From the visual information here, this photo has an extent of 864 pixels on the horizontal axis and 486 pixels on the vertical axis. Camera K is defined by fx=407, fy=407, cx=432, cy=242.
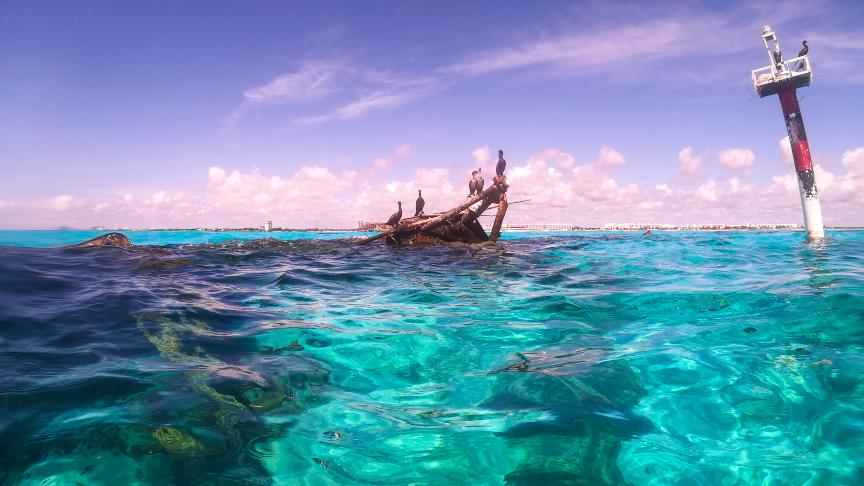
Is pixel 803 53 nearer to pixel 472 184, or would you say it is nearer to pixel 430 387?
pixel 472 184

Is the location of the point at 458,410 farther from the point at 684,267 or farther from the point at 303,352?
the point at 684,267

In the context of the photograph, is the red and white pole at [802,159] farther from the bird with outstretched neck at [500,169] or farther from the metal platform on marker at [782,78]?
the bird with outstretched neck at [500,169]

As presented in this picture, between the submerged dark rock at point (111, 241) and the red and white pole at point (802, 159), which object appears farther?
the red and white pole at point (802, 159)

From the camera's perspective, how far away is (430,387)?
3.83 meters

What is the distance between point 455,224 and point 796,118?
65.7 ft

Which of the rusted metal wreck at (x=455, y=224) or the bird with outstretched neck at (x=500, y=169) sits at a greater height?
the bird with outstretched neck at (x=500, y=169)

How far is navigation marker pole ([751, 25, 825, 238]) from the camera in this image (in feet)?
72.7

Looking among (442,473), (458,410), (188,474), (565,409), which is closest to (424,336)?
(458,410)

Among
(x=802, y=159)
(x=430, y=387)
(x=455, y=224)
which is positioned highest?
(x=802, y=159)

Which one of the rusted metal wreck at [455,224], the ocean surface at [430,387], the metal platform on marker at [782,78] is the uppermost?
the metal platform on marker at [782,78]

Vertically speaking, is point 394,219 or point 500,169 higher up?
point 500,169

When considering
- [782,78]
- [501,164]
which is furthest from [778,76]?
[501,164]

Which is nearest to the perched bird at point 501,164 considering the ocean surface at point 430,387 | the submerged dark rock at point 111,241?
the ocean surface at point 430,387

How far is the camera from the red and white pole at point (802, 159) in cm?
2231
